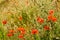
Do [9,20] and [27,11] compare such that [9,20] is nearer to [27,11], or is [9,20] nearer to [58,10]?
[27,11]

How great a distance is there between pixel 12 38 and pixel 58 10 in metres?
1.24

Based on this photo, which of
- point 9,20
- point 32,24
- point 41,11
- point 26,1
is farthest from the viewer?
point 26,1

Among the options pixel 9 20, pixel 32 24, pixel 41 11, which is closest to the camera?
pixel 32 24

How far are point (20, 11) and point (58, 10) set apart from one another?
905mm

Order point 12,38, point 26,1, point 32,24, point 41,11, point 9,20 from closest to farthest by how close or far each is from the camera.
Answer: point 12,38 < point 32,24 < point 41,11 < point 9,20 < point 26,1

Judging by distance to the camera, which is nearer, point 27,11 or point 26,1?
point 27,11

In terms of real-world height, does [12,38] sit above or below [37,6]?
below

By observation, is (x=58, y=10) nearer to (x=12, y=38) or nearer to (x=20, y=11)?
(x=20, y=11)

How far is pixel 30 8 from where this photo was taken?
15.9ft

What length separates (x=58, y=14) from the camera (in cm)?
420

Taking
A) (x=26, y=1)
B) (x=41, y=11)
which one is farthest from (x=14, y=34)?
(x=26, y=1)

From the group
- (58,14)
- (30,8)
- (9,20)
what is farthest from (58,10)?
(9,20)

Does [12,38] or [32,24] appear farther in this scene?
[32,24]

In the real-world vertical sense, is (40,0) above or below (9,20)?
above
